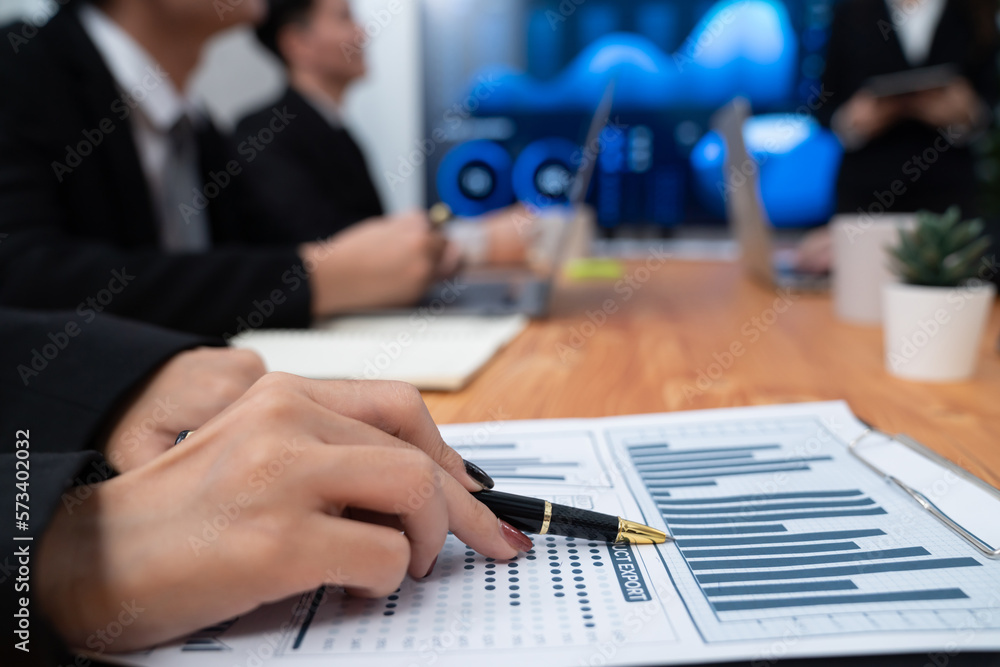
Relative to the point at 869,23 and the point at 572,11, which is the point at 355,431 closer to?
the point at 869,23

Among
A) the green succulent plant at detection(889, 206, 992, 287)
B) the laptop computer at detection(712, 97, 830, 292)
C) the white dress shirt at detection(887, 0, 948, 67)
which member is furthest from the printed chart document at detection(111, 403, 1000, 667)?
the white dress shirt at detection(887, 0, 948, 67)

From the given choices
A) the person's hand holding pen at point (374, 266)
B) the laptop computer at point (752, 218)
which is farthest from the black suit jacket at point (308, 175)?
the laptop computer at point (752, 218)

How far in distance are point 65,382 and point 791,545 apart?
49cm

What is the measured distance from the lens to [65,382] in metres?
0.50

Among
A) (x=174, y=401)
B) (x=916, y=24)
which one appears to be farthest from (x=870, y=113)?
(x=174, y=401)

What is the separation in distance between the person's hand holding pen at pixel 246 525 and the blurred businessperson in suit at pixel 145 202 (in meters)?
0.60

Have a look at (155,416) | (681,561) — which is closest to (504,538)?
(681,561)

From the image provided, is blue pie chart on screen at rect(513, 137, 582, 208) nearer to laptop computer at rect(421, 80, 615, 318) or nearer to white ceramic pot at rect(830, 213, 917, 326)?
laptop computer at rect(421, 80, 615, 318)

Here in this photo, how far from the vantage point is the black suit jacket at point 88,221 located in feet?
2.86

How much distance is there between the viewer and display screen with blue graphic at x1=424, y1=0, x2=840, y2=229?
10.3ft

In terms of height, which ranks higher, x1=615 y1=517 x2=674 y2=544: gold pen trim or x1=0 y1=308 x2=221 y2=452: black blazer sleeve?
x1=0 y1=308 x2=221 y2=452: black blazer sleeve

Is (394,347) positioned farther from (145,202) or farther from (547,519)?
(145,202)

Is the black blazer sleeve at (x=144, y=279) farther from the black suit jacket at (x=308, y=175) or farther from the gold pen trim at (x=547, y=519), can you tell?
the black suit jacket at (x=308, y=175)

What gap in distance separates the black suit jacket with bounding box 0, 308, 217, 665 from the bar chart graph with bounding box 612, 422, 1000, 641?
1.06 feet
